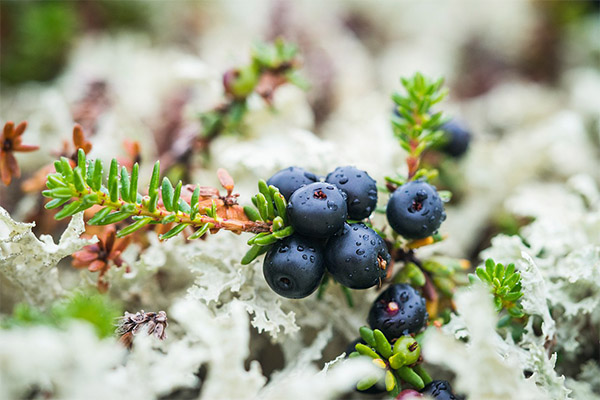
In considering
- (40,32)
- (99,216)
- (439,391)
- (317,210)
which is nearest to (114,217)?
(99,216)

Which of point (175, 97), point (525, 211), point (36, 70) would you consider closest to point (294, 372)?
point (525, 211)

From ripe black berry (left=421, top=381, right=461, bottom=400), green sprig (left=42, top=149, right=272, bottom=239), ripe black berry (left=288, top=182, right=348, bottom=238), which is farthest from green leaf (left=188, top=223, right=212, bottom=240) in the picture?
ripe black berry (left=421, top=381, right=461, bottom=400)

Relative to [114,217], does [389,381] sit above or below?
below

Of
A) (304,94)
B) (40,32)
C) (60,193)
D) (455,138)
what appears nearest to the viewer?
(60,193)

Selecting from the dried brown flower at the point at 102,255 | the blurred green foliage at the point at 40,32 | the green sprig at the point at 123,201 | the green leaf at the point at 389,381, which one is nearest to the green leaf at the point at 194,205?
the green sprig at the point at 123,201

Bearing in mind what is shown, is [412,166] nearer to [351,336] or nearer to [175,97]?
[351,336]

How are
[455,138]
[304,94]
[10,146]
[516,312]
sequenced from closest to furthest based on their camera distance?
[516,312], [10,146], [455,138], [304,94]

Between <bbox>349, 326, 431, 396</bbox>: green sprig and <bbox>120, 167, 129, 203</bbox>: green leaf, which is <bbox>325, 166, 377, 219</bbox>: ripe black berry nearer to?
<bbox>349, 326, 431, 396</bbox>: green sprig

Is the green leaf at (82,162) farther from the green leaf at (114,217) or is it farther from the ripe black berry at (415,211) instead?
the ripe black berry at (415,211)

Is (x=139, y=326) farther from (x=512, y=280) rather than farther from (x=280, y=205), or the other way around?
(x=512, y=280)
